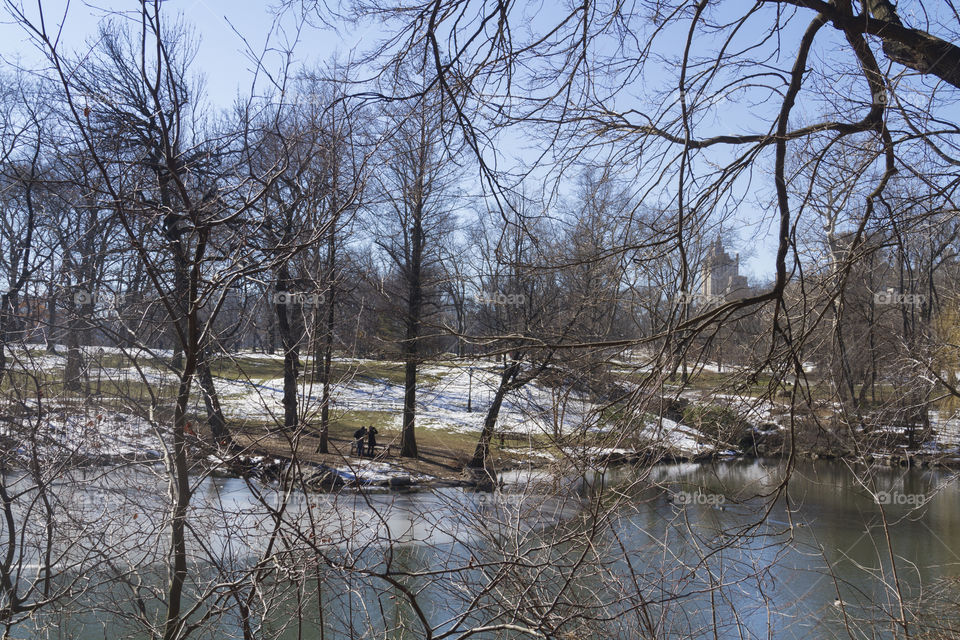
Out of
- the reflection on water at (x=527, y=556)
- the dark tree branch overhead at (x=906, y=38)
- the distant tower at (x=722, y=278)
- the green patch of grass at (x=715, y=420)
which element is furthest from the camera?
the distant tower at (x=722, y=278)

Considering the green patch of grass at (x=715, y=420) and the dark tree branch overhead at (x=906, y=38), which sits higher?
the dark tree branch overhead at (x=906, y=38)

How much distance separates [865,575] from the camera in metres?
10.7

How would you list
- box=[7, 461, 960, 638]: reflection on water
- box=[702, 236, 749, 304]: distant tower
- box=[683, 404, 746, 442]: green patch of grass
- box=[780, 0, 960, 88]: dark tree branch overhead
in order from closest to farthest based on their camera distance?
box=[7, 461, 960, 638]: reflection on water
box=[683, 404, 746, 442]: green patch of grass
box=[780, 0, 960, 88]: dark tree branch overhead
box=[702, 236, 749, 304]: distant tower

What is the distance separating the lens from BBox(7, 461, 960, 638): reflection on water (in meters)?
3.19

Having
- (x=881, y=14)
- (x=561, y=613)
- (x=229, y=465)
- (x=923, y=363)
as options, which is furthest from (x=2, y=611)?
(x=923, y=363)

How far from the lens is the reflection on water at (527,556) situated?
3188 mm

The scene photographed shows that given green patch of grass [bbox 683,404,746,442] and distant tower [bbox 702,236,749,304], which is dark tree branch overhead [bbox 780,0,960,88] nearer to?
distant tower [bbox 702,236,749,304]

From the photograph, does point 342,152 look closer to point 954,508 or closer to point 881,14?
point 881,14

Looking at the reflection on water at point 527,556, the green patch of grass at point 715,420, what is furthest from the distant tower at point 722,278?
the reflection on water at point 527,556

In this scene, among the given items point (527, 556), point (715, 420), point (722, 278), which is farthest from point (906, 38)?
point (527, 556)

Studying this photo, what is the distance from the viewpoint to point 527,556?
385cm

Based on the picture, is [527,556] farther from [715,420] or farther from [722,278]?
[722,278]

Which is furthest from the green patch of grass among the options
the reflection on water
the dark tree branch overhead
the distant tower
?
the dark tree branch overhead

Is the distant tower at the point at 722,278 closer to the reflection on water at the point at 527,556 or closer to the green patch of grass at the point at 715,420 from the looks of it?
the green patch of grass at the point at 715,420
